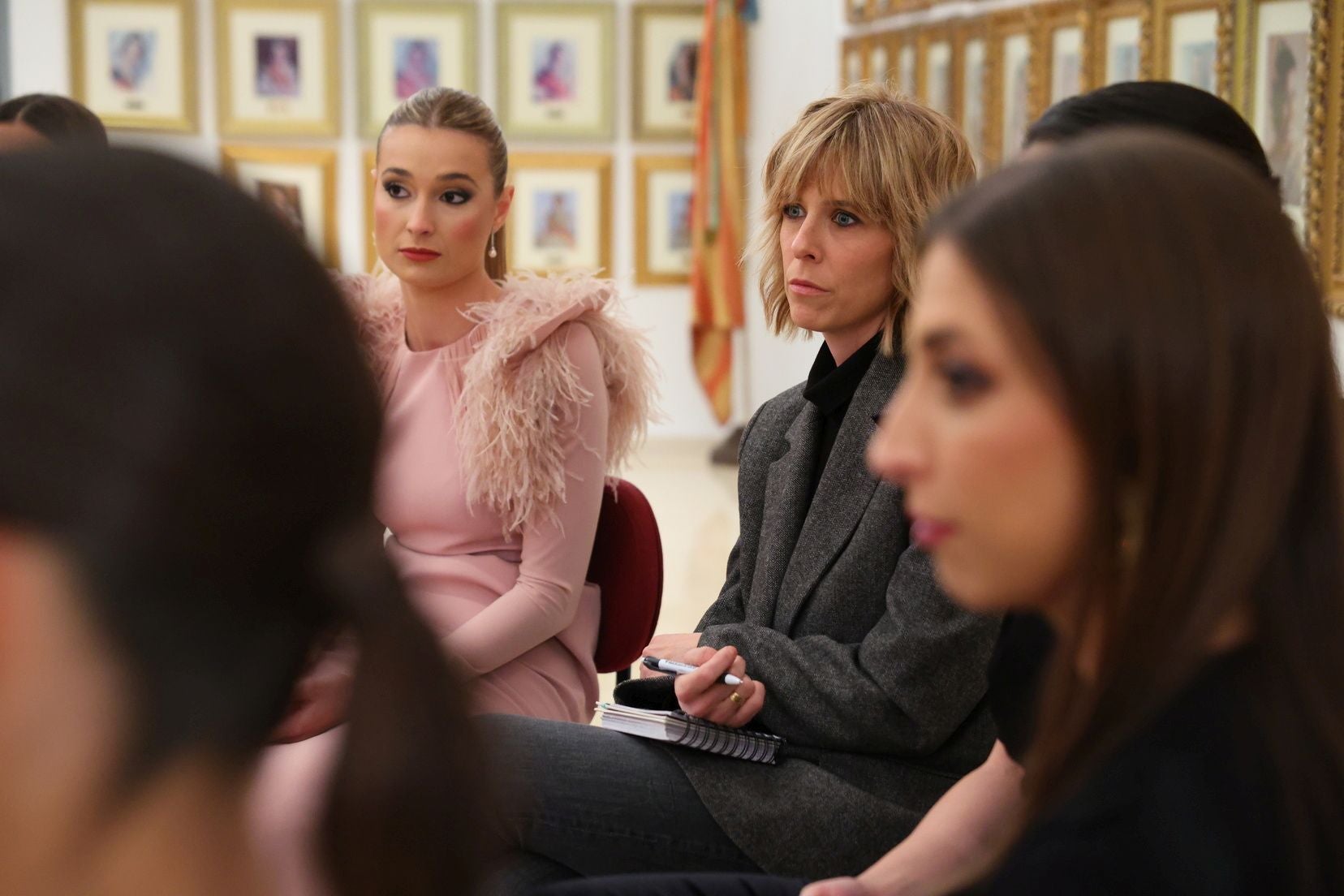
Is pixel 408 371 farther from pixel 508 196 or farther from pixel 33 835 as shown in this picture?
pixel 33 835

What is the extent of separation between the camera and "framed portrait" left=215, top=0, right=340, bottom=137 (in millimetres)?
9547

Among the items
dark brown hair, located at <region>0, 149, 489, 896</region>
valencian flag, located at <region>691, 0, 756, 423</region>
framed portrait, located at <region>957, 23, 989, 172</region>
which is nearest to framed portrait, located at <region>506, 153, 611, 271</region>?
valencian flag, located at <region>691, 0, 756, 423</region>

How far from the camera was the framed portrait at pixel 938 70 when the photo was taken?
6.56 m

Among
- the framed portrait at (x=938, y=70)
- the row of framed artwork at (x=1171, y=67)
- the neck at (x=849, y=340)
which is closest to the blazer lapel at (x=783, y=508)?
the neck at (x=849, y=340)

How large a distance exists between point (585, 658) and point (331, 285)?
7.56ft

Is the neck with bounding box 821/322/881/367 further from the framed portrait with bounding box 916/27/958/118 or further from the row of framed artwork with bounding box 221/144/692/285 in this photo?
the row of framed artwork with bounding box 221/144/692/285

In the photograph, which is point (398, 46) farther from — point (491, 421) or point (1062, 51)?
point (491, 421)

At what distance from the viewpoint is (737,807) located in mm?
2232

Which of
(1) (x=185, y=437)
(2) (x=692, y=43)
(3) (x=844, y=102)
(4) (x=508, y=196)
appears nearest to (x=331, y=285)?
(1) (x=185, y=437)

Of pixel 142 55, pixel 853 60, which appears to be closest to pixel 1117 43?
pixel 853 60

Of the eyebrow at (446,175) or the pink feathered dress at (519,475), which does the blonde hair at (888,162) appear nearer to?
the pink feathered dress at (519,475)

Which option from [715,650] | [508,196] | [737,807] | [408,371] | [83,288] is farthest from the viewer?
[508,196]

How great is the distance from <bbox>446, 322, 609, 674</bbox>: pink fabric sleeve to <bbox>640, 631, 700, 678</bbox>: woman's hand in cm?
26

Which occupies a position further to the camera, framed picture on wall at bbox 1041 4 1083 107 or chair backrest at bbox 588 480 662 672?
framed picture on wall at bbox 1041 4 1083 107
